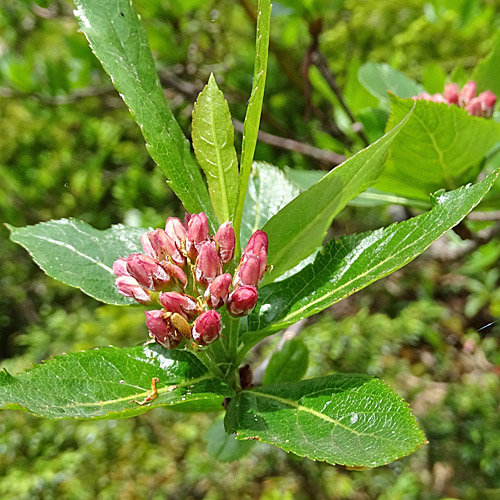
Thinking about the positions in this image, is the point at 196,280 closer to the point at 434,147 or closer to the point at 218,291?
the point at 218,291

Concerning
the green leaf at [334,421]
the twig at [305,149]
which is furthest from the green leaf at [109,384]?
the twig at [305,149]

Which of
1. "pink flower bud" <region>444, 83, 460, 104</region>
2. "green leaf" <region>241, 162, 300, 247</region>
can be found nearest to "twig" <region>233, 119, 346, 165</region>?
"pink flower bud" <region>444, 83, 460, 104</region>

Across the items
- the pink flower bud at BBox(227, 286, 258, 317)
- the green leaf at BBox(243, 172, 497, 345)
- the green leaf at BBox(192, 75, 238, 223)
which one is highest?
the green leaf at BBox(192, 75, 238, 223)

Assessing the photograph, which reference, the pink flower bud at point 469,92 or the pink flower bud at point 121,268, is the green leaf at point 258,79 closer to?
the pink flower bud at point 121,268

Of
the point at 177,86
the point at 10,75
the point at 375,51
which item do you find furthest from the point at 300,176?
the point at 375,51

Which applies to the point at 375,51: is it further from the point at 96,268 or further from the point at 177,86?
the point at 96,268

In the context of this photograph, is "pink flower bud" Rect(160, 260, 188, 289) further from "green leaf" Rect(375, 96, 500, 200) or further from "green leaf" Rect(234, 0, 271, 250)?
"green leaf" Rect(375, 96, 500, 200)
